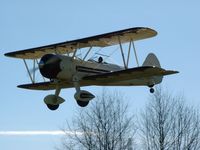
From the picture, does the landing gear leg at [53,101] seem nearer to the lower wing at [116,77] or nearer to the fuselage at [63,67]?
the lower wing at [116,77]

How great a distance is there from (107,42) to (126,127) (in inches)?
760

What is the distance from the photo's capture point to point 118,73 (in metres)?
25.9

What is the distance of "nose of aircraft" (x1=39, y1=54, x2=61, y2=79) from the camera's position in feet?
87.2

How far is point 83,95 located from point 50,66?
192 centimetres

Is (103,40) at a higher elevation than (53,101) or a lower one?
higher

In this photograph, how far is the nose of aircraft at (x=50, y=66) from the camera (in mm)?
26578

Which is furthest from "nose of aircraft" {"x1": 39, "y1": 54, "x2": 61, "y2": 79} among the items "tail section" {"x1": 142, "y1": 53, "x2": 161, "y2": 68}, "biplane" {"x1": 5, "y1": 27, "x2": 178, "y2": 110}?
"tail section" {"x1": 142, "y1": 53, "x2": 161, "y2": 68}

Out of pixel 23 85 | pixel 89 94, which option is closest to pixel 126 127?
pixel 23 85

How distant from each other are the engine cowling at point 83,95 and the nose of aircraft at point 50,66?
4.41ft

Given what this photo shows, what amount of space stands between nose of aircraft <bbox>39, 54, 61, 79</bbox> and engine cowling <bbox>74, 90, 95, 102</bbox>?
134cm

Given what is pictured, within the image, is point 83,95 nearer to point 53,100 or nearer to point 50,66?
point 50,66

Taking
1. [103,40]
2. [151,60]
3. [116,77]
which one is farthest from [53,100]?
[151,60]

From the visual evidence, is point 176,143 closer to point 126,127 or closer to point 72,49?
point 126,127

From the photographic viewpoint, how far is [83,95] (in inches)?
1033
